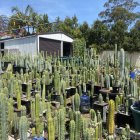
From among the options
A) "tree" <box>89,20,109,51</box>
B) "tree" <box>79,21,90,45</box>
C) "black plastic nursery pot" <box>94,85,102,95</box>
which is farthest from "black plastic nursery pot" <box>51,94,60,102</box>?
"tree" <box>79,21,90,45</box>

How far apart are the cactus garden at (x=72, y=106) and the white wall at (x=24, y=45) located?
4612 millimetres

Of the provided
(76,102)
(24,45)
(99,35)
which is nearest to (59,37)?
(24,45)

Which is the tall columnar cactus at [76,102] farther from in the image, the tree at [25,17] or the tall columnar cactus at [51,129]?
the tree at [25,17]

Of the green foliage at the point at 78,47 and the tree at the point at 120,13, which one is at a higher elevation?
the tree at the point at 120,13

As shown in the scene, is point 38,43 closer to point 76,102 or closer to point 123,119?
point 76,102

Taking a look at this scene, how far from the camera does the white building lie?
47.8 feet

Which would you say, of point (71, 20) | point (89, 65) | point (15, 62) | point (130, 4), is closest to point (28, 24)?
point (71, 20)

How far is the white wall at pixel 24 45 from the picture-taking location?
1453 cm

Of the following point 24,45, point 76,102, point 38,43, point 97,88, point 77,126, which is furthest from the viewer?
point 24,45

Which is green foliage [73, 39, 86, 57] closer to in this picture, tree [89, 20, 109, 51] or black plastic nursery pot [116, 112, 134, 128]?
tree [89, 20, 109, 51]

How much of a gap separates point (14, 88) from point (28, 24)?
56.0ft

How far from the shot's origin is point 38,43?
47.4 ft

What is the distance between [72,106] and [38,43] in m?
9.89

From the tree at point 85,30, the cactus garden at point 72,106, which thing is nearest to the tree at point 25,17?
the tree at point 85,30
